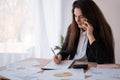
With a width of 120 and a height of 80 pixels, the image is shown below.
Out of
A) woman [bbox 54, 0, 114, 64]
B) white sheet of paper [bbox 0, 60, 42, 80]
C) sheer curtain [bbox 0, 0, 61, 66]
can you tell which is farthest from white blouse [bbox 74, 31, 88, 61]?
sheer curtain [bbox 0, 0, 61, 66]

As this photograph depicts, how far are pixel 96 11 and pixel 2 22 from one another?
1489mm

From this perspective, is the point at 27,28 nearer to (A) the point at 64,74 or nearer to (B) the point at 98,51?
(B) the point at 98,51

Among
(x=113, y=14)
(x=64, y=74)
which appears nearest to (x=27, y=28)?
(x=113, y=14)

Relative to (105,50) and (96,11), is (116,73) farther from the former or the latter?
(96,11)

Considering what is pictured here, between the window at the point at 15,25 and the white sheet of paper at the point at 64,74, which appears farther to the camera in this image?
the window at the point at 15,25

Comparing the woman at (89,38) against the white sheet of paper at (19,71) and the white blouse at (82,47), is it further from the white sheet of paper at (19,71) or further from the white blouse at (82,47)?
the white sheet of paper at (19,71)

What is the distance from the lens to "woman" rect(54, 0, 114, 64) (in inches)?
63.4

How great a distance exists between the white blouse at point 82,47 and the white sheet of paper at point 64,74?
51 centimetres

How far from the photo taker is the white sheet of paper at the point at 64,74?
102 cm

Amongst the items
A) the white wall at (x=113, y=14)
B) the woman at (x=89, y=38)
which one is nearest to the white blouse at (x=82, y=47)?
the woman at (x=89, y=38)

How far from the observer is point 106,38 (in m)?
1.67

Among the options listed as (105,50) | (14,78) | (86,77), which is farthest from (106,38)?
(14,78)

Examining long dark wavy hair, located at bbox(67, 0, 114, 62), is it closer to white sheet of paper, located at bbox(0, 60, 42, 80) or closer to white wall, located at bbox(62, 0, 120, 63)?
white sheet of paper, located at bbox(0, 60, 42, 80)

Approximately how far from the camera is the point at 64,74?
109 centimetres
